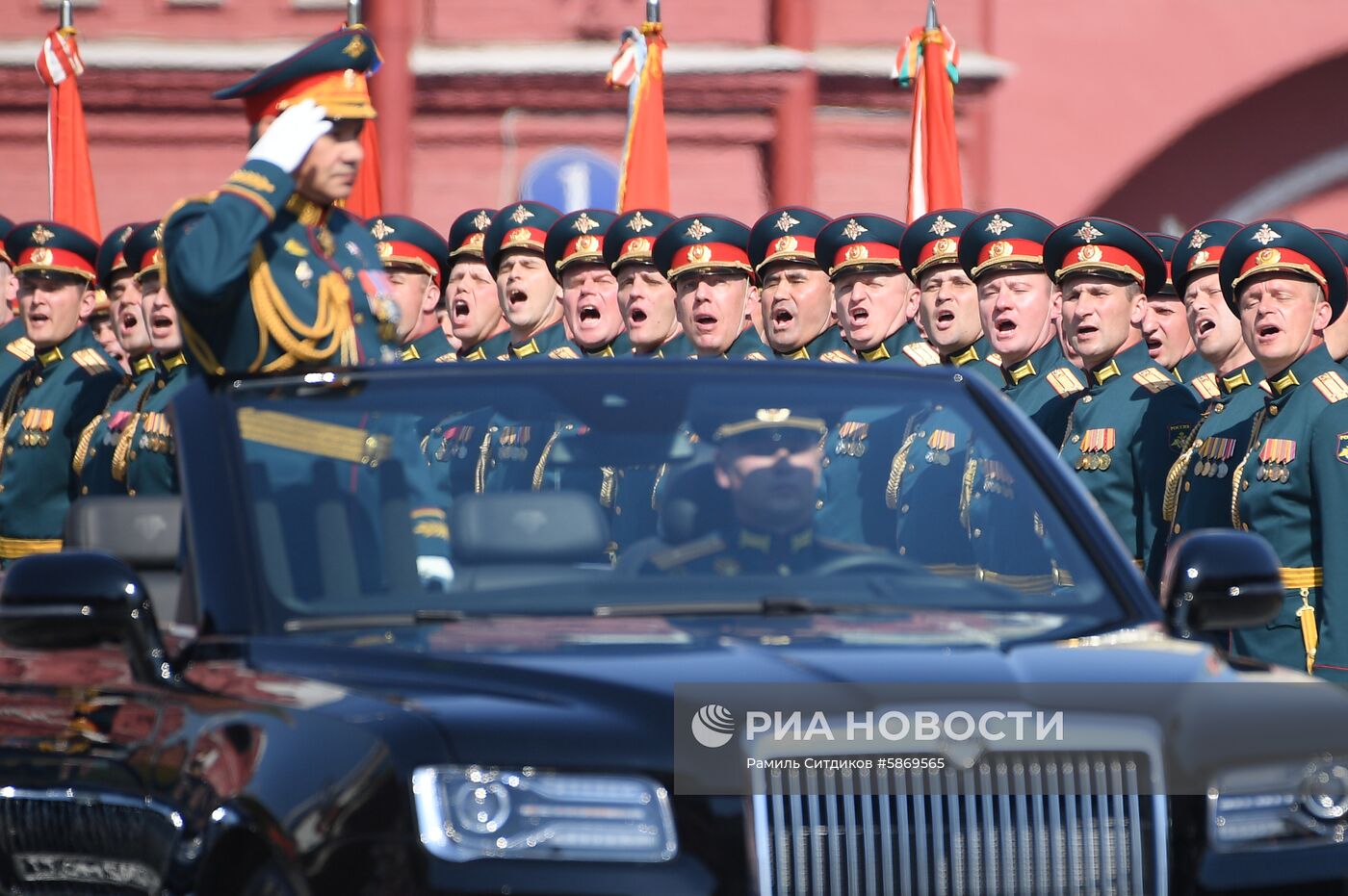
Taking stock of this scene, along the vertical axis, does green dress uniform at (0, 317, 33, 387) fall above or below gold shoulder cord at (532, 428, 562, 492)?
below

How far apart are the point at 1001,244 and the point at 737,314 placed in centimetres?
122

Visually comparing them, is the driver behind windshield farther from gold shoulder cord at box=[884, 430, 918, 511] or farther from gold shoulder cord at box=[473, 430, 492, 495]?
gold shoulder cord at box=[473, 430, 492, 495]

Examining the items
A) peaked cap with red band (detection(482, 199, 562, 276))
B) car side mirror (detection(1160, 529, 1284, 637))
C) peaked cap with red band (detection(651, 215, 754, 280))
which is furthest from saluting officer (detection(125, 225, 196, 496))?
car side mirror (detection(1160, 529, 1284, 637))

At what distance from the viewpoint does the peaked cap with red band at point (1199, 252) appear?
993cm

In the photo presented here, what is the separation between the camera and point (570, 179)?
19.5m

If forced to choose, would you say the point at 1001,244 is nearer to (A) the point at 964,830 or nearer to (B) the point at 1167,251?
(B) the point at 1167,251

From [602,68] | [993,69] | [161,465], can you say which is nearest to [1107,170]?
[993,69]

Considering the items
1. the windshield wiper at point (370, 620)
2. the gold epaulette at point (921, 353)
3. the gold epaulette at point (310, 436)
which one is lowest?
the windshield wiper at point (370, 620)

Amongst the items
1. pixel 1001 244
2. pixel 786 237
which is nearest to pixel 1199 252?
pixel 1001 244

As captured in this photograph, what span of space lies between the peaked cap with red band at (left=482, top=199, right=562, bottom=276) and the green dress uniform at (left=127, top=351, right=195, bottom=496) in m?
1.60

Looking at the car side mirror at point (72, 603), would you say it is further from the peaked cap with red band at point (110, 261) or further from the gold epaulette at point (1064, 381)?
the peaked cap with red band at point (110, 261)

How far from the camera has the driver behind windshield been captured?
4.40 meters

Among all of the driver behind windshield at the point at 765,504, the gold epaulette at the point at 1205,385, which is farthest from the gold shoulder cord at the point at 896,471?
the gold epaulette at the point at 1205,385

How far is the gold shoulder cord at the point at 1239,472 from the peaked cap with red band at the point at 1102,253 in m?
1.21
